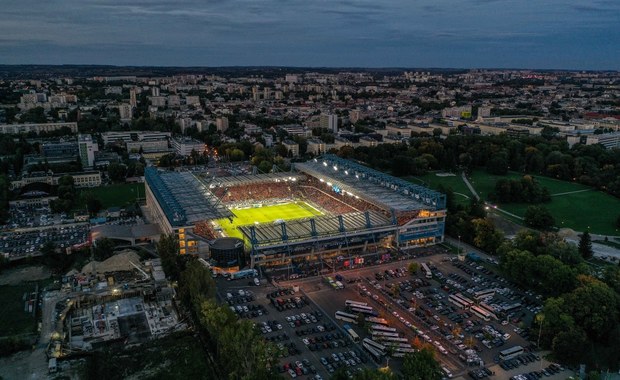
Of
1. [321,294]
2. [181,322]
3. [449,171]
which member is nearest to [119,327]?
[181,322]

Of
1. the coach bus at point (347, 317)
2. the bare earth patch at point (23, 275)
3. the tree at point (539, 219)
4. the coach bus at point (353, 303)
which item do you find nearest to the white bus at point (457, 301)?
the coach bus at point (353, 303)

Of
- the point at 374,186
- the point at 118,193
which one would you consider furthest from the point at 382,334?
the point at 118,193

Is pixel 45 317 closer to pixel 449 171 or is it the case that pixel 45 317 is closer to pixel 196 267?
pixel 196 267

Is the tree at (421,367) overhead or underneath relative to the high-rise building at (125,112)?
underneath

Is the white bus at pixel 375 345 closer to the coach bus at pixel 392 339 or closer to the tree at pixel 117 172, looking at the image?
the coach bus at pixel 392 339

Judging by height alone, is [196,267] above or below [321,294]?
above

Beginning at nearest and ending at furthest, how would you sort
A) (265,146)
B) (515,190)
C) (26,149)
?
(515,190) < (26,149) < (265,146)
